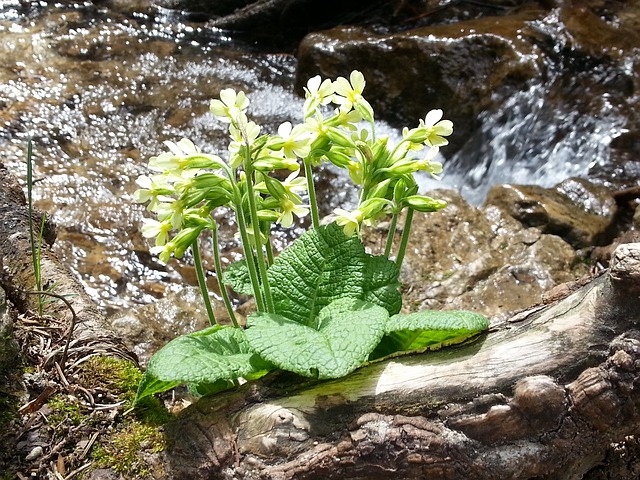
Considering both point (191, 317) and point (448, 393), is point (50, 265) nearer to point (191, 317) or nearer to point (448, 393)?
point (191, 317)

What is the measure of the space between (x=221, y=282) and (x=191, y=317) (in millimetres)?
1510

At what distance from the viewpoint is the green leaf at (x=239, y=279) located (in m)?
1.89

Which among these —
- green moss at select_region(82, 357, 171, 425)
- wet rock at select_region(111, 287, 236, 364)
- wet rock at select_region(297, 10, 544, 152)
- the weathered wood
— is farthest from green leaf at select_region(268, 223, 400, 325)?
wet rock at select_region(297, 10, 544, 152)

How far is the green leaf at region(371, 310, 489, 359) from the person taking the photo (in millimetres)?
1525

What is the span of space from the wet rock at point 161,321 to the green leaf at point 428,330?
1.63m

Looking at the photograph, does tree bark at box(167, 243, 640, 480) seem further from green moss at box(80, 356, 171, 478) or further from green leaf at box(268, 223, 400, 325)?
green leaf at box(268, 223, 400, 325)

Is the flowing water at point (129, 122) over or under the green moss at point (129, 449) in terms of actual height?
over

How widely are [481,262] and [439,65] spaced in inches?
90.5

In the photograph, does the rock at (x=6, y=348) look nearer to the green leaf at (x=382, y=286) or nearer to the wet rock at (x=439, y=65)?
the green leaf at (x=382, y=286)

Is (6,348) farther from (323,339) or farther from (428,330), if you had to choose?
(428,330)

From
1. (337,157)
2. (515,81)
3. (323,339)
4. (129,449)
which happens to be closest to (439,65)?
(515,81)

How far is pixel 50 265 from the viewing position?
92.7 inches

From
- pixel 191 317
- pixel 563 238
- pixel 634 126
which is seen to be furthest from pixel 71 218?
pixel 634 126

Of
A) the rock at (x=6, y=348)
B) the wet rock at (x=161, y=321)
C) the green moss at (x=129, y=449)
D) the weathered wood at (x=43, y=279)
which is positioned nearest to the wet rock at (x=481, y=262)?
the wet rock at (x=161, y=321)
